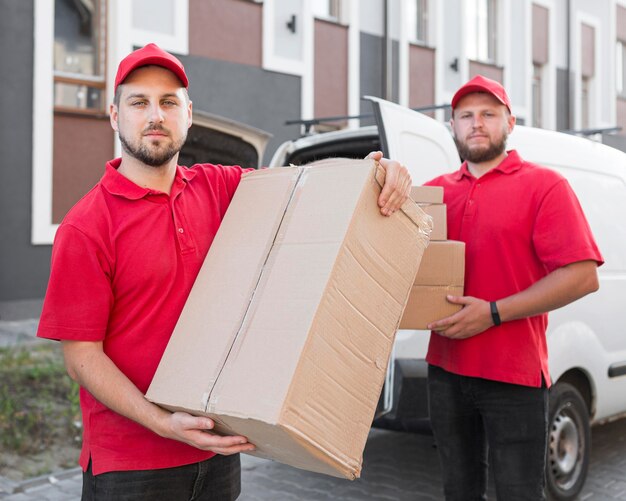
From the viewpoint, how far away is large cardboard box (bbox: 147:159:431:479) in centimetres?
179

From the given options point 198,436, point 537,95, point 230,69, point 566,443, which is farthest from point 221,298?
point 537,95

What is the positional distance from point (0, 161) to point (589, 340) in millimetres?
7287

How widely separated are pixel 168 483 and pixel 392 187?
1000 millimetres

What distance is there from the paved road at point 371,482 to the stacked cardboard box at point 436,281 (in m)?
2.06

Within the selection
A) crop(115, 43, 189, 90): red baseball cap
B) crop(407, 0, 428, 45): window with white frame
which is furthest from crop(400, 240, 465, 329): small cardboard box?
crop(407, 0, 428, 45): window with white frame

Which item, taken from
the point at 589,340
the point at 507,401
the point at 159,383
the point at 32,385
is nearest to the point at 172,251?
the point at 159,383

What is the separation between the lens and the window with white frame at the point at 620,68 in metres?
21.8

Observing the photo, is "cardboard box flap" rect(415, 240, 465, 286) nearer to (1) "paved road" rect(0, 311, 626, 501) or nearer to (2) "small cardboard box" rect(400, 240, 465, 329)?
(2) "small cardboard box" rect(400, 240, 465, 329)

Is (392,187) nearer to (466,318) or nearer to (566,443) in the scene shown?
(466,318)

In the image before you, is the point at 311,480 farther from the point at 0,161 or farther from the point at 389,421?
the point at 0,161

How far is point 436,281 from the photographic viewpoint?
2621 mm

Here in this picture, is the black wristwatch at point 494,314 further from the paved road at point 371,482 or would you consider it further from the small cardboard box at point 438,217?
the paved road at point 371,482

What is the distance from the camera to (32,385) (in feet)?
19.7

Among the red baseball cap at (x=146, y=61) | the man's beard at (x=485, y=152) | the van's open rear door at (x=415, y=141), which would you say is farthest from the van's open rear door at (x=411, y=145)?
the red baseball cap at (x=146, y=61)
